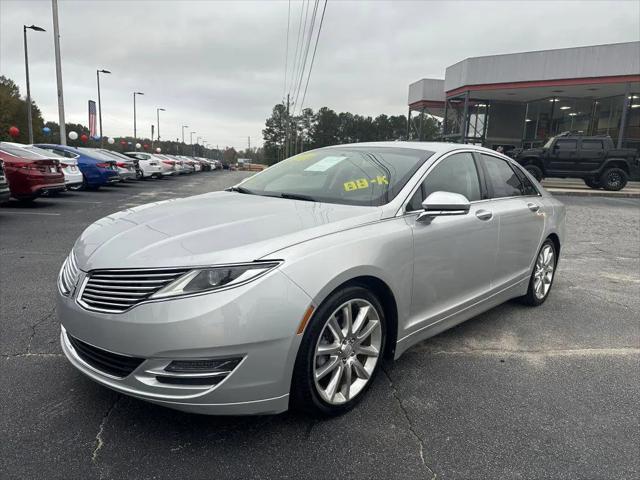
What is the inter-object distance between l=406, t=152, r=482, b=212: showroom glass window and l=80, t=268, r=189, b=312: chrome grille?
62.7 inches

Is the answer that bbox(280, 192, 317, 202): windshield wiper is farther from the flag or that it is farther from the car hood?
the flag

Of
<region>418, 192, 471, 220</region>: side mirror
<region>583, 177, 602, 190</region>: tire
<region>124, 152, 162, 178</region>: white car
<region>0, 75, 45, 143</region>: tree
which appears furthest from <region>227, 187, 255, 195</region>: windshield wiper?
<region>0, 75, 45, 143</region>: tree

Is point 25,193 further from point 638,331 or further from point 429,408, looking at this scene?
point 638,331

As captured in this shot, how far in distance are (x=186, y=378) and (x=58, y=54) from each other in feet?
75.9

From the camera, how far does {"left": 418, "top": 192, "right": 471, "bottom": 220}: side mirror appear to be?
282 cm

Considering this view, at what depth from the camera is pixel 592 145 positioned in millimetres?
17859

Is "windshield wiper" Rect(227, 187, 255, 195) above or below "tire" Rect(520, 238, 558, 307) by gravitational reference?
above

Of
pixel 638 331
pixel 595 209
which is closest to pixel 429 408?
pixel 638 331

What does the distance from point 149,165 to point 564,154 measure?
63.3 ft

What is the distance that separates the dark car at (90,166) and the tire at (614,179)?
59.9 ft

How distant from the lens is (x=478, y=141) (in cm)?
3003

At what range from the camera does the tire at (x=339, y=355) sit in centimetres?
230

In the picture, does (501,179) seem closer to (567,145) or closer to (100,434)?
(100,434)

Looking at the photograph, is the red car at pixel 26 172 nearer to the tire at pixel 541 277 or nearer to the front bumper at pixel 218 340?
the front bumper at pixel 218 340
